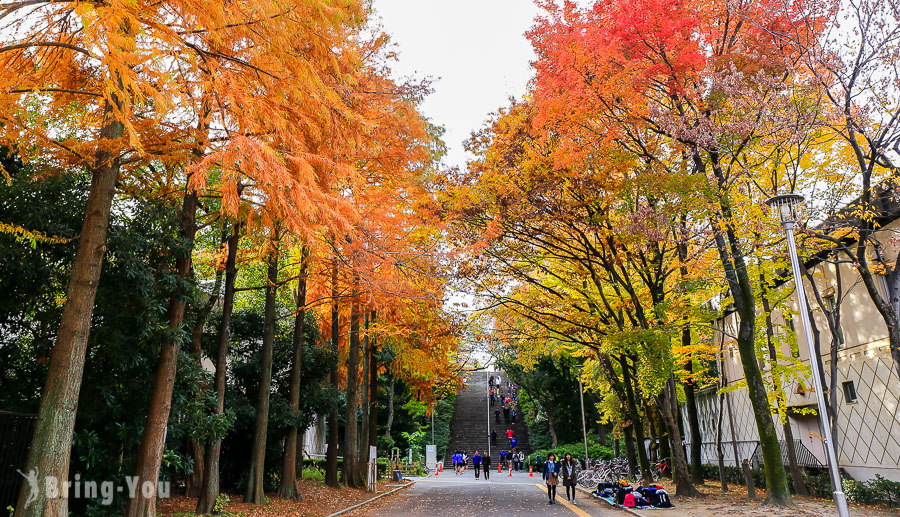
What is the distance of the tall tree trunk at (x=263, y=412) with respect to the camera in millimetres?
13438

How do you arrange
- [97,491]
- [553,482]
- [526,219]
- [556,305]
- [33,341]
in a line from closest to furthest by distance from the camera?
1. [97,491]
2. [33,341]
3. [526,219]
4. [553,482]
5. [556,305]

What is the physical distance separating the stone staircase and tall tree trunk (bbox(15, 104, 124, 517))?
3723 centimetres

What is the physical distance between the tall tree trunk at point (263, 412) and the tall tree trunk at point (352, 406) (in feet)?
15.3

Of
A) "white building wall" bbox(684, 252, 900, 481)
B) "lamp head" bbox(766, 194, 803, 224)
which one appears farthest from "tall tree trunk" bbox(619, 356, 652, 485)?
"lamp head" bbox(766, 194, 803, 224)

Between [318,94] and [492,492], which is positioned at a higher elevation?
[318,94]

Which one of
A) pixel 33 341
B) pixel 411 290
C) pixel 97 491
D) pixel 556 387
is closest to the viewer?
pixel 97 491

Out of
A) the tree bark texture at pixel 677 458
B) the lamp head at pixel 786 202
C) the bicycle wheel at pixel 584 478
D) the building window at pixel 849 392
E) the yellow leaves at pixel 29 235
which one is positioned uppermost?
the lamp head at pixel 786 202

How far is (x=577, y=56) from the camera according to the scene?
12.0 meters

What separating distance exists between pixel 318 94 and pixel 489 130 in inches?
296

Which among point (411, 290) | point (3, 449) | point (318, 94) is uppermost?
point (318, 94)

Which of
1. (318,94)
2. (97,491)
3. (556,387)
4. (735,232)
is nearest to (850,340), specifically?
(735,232)

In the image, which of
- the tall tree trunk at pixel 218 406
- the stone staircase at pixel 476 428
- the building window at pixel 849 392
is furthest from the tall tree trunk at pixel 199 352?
the stone staircase at pixel 476 428

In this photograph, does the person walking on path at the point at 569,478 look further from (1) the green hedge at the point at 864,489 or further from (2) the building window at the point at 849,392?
(2) the building window at the point at 849,392

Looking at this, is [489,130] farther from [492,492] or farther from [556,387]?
[556,387]
